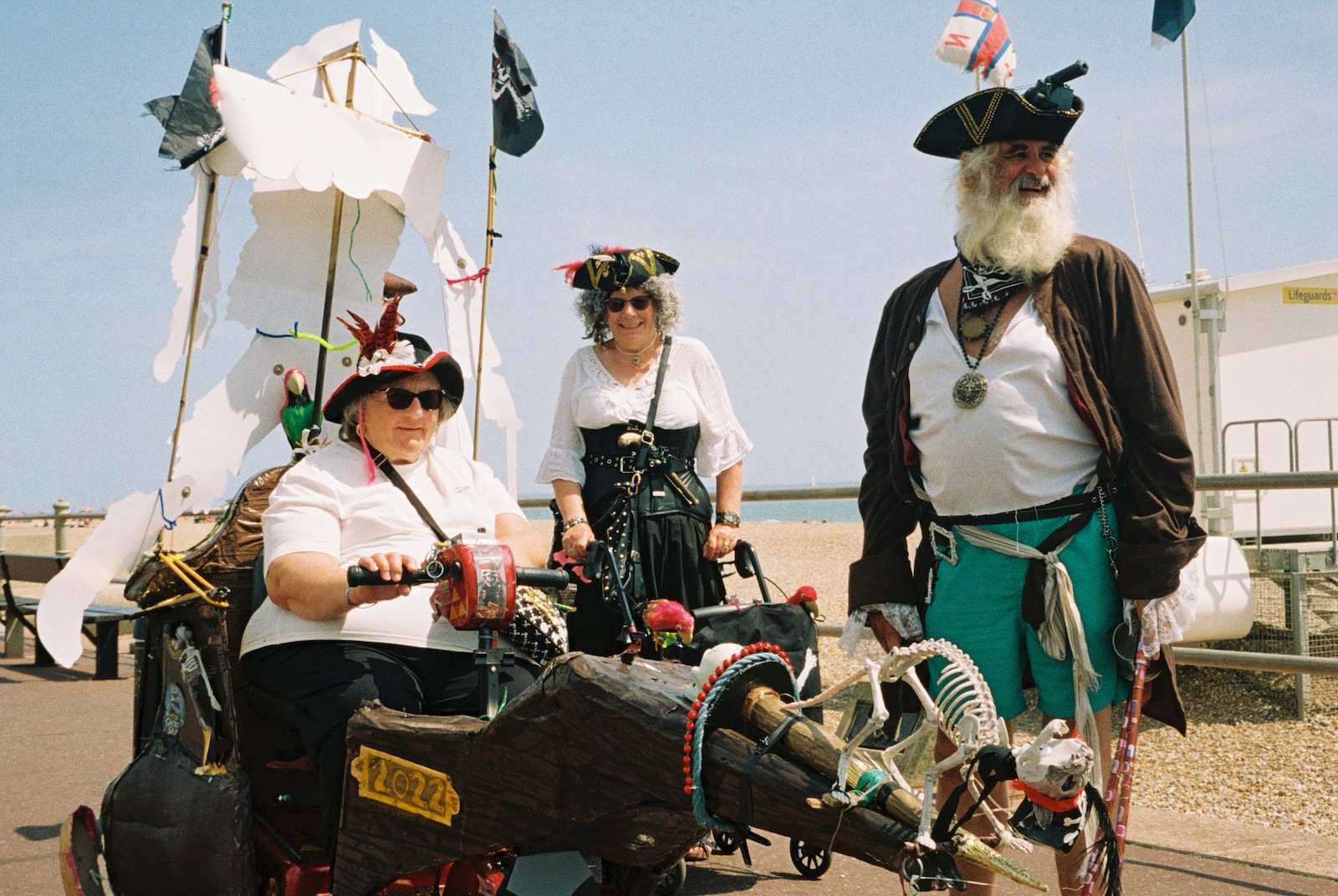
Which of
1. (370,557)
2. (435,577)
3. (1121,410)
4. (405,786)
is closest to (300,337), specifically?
(370,557)

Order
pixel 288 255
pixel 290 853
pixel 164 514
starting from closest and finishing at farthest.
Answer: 1. pixel 290 853
2. pixel 164 514
3. pixel 288 255

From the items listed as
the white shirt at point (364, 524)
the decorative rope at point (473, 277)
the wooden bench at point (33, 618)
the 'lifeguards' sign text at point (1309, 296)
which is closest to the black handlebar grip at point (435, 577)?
the white shirt at point (364, 524)

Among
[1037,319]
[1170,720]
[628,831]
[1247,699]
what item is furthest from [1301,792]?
[628,831]

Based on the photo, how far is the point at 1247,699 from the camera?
7453 millimetres

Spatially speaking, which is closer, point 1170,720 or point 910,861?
point 910,861

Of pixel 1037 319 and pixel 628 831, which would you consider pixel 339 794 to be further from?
pixel 1037 319

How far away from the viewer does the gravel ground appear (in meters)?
5.12

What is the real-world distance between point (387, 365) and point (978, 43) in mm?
2199

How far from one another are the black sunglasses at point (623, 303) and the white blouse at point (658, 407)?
0.60 ft

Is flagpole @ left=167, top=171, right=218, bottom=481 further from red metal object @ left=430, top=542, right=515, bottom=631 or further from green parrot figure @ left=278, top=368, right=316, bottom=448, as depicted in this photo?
red metal object @ left=430, top=542, right=515, bottom=631

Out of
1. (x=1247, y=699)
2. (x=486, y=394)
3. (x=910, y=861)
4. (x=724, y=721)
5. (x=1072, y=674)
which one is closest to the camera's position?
(x=910, y=861)

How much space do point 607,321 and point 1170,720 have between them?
2241 mm

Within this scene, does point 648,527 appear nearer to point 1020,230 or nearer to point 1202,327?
point 1020,230

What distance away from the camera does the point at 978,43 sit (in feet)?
13.1
